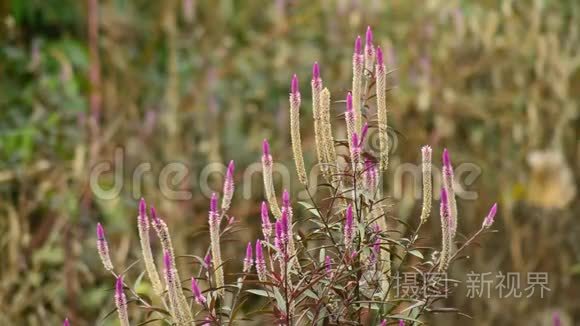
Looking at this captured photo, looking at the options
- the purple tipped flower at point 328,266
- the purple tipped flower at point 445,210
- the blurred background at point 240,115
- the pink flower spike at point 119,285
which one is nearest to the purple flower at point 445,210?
the purple tipped flower at point 445,210

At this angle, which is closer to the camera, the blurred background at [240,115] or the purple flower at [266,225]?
the purple flower at [266,225]

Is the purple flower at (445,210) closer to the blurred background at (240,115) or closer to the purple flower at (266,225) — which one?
the purple flower at (266,225)

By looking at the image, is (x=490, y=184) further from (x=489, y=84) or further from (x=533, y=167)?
(x=489, y=84)

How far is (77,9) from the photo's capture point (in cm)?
324

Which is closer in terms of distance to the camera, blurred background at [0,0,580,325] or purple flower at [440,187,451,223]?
purple flower at [440,187,451,223]

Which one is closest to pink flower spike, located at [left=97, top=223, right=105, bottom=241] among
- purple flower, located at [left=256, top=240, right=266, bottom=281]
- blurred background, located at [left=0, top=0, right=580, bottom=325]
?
purple flower, located at [left=256, top=240, right=266, bottom=281]

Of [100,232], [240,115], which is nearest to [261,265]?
[100,232]

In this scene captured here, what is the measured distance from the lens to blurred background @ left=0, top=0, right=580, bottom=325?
8.52 feet

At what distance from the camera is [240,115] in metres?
2.91

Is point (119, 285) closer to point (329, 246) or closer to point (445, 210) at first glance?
point (329, 246)

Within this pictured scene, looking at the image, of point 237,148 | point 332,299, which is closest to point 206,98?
point 237,148

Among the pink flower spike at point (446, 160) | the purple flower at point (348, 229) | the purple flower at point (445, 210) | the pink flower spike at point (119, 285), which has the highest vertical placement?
the pink flower spike at point (446, 160)

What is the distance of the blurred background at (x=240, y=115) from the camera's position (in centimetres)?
260

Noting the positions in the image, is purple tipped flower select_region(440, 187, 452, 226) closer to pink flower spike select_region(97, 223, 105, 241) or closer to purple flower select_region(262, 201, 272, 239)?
purple flower select_region(262, 201, 272, 239)
